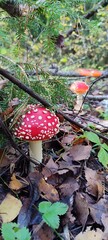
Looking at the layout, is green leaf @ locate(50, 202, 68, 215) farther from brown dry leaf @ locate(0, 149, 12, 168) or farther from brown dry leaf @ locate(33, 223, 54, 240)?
brown dry leaf @ locate(0, 149, 12, 168)

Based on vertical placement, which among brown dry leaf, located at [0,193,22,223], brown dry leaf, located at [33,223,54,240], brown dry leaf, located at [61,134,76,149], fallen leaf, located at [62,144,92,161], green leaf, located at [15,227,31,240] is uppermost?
brown dry leaf, located at [61,134,76,149]

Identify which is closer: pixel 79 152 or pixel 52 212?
pixel 52 212

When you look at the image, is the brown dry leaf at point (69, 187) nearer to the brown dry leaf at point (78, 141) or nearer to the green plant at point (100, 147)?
the green plant at point (100, 147)

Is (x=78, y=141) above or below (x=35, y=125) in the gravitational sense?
below

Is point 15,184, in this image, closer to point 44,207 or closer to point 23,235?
point 44,207

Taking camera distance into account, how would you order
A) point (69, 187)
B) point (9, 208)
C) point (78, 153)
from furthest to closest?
point (78, 153) < point (69, 187) < point (9, 208)

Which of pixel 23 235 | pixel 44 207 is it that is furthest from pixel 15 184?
pixel 23 235

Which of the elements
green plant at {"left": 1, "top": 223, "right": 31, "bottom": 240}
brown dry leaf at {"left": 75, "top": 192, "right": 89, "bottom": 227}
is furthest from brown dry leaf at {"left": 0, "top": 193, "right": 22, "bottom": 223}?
brown dry leaf at {"left": 75, "top": 192, "right": 89, "bottom": 227}
